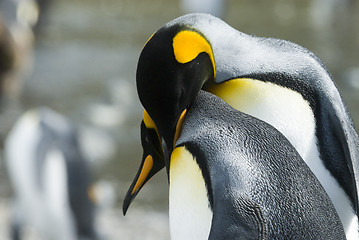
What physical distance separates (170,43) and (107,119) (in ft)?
15.8

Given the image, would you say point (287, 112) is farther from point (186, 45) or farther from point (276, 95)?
point (186, 45)

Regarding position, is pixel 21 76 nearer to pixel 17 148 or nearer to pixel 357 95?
pixel 17 148

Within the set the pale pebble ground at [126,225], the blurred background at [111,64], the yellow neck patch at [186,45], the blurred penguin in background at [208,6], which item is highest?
the yellow neck patch at [186,45]

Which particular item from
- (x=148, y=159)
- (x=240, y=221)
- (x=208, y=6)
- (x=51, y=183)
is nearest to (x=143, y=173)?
(x=148, y=159)

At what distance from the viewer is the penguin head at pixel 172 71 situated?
50.7 inches

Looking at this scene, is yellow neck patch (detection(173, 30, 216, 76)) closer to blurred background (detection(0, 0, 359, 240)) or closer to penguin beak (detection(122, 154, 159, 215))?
penguin beak (detection(122, 154, 159, 215))

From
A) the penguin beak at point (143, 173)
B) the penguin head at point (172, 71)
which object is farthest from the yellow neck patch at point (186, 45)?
the penguin beak at point (143, 173)

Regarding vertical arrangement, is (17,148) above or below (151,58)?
below

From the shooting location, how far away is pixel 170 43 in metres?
1.28

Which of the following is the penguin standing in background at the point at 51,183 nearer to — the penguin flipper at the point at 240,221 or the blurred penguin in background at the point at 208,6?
the penguin flipper at the point at 240,221

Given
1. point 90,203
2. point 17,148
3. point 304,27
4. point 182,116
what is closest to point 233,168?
point 182,116

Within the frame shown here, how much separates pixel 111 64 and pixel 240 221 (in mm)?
6833

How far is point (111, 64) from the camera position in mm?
7824

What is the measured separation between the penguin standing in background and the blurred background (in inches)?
4.2
